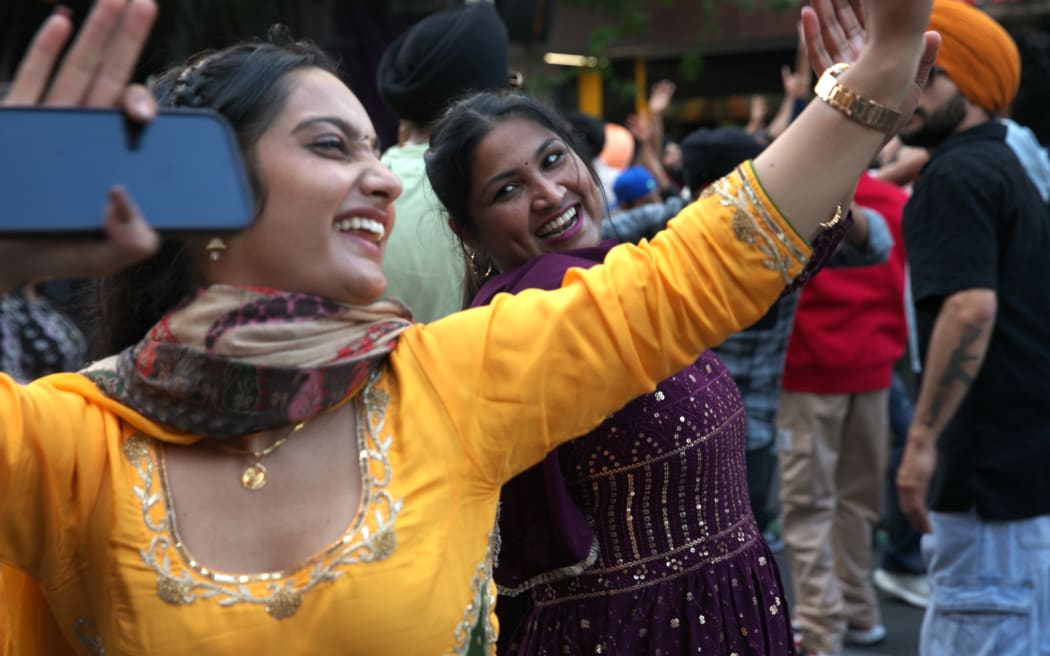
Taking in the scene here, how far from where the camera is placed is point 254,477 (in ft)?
5.34

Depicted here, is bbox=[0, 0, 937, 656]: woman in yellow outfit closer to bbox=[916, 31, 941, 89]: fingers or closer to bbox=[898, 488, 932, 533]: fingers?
bbox=[916, 31, 941, 89]: fingers

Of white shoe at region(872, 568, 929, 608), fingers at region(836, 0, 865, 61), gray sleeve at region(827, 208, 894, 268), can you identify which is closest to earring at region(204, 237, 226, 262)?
fingers at region(836, 0, 865, 61)

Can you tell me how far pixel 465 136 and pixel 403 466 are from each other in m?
0.91

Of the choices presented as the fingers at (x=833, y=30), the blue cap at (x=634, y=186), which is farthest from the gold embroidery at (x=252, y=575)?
the blue cap at (x=634, y=186)

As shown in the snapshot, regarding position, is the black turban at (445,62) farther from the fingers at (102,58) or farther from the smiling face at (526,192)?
the fingers at (102,58)

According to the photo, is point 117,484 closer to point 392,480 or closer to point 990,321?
point 392,480

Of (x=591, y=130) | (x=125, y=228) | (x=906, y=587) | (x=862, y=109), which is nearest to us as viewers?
(x=125, y=228)

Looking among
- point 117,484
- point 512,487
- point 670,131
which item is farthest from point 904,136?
point 670,131

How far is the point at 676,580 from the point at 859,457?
3.50m

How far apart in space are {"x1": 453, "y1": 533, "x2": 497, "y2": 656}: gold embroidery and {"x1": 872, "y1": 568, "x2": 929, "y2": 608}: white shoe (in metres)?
4.64

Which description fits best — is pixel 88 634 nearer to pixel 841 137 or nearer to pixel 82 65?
pixel 82 65

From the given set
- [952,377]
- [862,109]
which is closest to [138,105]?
[862,109]

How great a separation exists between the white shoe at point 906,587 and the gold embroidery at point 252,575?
4.84 meters

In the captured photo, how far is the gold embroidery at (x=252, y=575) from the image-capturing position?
1554 millimetres
